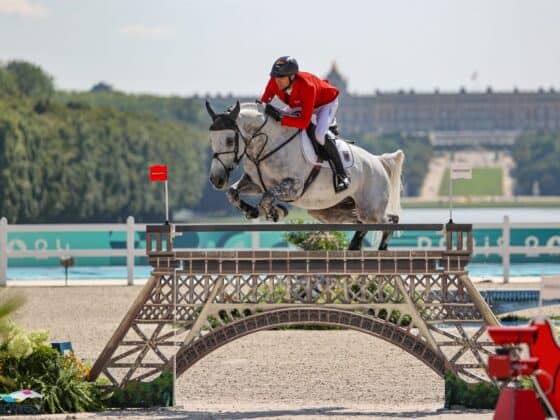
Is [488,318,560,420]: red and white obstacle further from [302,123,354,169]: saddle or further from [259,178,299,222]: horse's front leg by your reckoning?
[302,123,354,169]: saddle

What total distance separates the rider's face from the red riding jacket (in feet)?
0.16

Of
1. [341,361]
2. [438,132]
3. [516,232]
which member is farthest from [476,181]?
[341,361]

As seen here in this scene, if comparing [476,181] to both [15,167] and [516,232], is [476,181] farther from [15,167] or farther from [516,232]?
[516,232]

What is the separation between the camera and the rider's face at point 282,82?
11.0m

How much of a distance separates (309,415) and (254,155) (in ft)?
6.17

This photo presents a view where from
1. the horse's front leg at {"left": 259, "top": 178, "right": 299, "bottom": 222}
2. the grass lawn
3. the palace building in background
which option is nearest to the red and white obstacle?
the horse's front leg at {"left": 259, "top": 178, "right": 299, "bottom": 222}

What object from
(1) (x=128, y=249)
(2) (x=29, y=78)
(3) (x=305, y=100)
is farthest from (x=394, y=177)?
(2) (x=29, y=78)

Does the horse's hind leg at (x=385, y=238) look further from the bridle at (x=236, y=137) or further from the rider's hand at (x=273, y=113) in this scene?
the rider's hand at (x=273, y=113)

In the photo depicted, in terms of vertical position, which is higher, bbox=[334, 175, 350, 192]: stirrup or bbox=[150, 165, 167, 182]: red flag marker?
bbox=[150, 165, 167, 182]: red flag marker

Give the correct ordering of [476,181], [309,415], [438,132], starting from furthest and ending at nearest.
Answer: [438,132] < [476,181] < [309,415]

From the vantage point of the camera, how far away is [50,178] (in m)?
60.9

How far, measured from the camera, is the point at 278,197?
424 inches

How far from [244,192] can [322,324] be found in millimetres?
1149

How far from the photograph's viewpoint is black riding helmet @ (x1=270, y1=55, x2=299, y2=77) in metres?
10.9
